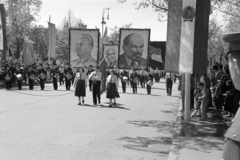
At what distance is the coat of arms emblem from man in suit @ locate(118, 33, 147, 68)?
14.2 metres

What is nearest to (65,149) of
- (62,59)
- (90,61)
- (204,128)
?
(204,128)

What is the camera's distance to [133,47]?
81.0 ft

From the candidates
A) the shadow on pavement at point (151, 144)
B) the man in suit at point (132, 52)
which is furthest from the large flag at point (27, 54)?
the shadow on pavement at point (151, 144)

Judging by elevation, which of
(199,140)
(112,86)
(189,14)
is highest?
(189,14)

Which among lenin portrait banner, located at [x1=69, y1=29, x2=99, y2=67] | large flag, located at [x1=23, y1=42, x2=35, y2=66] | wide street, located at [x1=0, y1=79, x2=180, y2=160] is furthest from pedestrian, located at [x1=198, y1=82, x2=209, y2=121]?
large flag, located at [x1=23, y1=42, x2=35, y2=66]

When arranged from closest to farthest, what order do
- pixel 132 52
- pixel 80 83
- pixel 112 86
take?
pixel 112 86
pixel 80 83
pixel 132 52

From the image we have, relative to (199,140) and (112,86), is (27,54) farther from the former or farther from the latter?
(199,140)

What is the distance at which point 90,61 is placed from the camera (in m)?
24.0

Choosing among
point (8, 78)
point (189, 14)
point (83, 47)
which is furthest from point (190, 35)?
point (8, 78)

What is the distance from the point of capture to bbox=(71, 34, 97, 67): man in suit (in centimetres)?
2367

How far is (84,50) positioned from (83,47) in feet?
0.66

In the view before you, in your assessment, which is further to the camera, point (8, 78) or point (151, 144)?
point (8, 78)

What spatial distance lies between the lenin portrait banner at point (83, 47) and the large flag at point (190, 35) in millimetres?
13410

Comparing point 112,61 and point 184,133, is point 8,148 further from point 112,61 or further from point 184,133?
point 112,61
